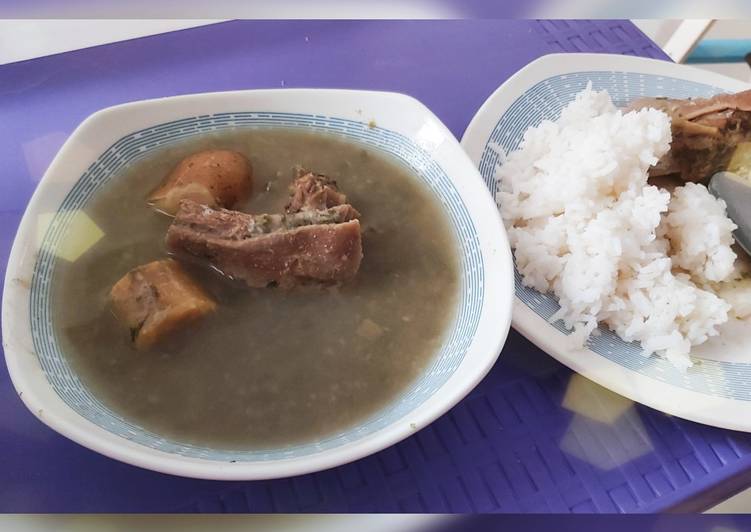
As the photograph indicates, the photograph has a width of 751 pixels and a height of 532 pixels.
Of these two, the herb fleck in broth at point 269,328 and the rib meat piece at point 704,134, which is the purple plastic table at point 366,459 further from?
the rib meat piece at point 704,134

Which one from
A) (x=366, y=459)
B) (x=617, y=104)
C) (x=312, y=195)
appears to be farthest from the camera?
(x=617, y=104)

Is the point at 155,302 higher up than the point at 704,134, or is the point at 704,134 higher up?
the point at 704,134

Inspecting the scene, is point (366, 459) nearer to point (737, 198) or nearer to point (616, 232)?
point (616, 232)

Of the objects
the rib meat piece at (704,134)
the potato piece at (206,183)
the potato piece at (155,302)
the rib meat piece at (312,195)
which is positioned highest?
the rib meat piece at (704,134)

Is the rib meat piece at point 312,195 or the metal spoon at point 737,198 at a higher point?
the metal spoon at point 737,198

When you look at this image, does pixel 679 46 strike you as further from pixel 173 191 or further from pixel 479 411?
pixel 173 191

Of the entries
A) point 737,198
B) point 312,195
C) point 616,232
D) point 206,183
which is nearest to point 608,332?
point 616,232

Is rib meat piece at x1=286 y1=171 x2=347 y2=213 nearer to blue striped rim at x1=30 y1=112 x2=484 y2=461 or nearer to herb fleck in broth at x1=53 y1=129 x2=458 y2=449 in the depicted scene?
herb fleck in broth at x1=53 y1=129 x2=458 y2=449

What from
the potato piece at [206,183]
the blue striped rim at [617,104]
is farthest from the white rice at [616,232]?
the potato piece at [206,183]

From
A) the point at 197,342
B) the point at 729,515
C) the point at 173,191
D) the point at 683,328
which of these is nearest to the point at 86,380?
the point at 197,342
